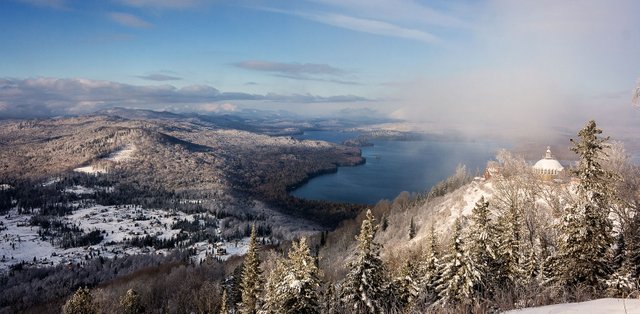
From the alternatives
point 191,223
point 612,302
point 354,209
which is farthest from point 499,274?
point 191,223

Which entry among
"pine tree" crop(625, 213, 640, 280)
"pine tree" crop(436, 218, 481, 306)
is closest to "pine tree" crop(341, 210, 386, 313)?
"pine tree" crop(436, 218, 481, 306)

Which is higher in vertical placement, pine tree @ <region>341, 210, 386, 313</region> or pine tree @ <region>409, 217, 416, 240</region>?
pine tree @ <region>341, 210, 386, 313</region>

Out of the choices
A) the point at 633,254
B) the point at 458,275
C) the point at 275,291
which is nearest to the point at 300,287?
the point at 275,291

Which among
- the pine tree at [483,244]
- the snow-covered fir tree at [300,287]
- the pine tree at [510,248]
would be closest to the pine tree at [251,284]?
the snow-covered fir tree at [300,287]

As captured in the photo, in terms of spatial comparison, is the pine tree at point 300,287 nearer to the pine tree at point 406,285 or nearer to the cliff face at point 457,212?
the pine tree at point 406,285

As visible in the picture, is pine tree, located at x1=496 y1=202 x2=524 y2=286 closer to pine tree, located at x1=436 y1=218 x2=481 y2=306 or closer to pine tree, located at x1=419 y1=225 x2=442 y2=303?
pine tree, located at x1=436 y1=218 x2=481 y2=306

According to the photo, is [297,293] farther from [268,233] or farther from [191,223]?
[191,223]

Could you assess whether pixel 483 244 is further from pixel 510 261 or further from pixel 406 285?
pixel 406 285
